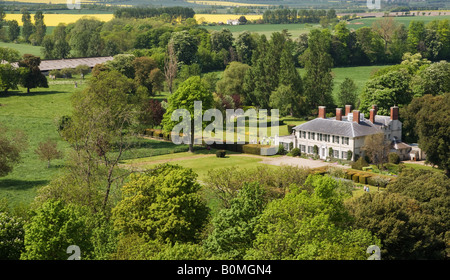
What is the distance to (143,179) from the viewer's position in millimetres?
36531

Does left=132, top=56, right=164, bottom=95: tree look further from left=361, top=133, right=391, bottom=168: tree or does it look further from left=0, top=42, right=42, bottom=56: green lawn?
left=0, top=42, right=42, bottom=56: green lawn

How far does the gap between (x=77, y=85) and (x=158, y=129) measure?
3379cm

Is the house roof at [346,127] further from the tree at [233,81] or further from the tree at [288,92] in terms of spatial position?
the tree at [233,81]

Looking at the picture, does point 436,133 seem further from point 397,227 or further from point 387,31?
point 387,31

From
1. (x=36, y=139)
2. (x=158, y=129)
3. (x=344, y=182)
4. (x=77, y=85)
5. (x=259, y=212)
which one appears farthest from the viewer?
(x=77, y=85)

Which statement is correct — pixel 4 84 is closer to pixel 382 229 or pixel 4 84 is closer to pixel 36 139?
pixel 36 139

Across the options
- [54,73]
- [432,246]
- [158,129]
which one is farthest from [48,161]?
[54,73]

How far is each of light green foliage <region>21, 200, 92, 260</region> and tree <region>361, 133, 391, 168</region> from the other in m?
35.9

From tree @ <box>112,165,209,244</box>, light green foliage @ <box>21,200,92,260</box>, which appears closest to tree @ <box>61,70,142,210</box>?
tree @ <box>112,165,209,244</box>

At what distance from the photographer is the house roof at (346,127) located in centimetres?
6188

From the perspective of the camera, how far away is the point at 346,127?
2459 inches

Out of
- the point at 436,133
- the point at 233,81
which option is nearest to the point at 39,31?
the point at 233,81

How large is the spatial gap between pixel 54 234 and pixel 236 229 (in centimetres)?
881

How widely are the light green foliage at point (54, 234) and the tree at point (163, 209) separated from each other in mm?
3944
